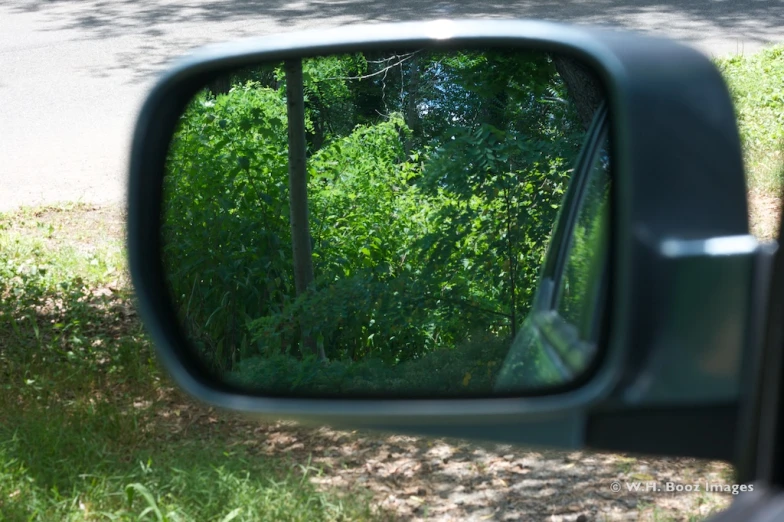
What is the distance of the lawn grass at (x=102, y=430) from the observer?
3.52 metres

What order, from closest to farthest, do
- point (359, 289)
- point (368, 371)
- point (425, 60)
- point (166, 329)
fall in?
point (166, 329) < point (368, 371) < point (425, 60) < point (359, 289)

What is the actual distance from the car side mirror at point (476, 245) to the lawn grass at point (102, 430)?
1.09 metres

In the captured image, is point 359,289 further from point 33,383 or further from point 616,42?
point 33,383

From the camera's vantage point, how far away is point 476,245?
190 centimetres

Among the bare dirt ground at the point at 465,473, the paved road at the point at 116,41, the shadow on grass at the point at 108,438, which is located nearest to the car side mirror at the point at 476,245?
the shadow on grass at the point at 108,438

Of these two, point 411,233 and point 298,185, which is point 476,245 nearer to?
point 411,233

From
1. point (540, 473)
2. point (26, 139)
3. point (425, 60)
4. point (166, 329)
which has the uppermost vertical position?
point (425, 60)

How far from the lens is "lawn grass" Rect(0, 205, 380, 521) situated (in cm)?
352

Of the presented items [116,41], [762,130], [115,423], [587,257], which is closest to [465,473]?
[115,423]

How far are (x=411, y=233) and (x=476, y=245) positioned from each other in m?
0.42

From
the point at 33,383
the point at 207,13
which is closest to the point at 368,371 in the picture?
the point at 33,383

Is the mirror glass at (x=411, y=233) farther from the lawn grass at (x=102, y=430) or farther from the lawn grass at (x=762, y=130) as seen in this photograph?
the lawn grass at (x=102, y=430)

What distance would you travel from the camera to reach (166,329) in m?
1.58

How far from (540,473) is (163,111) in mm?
2745
